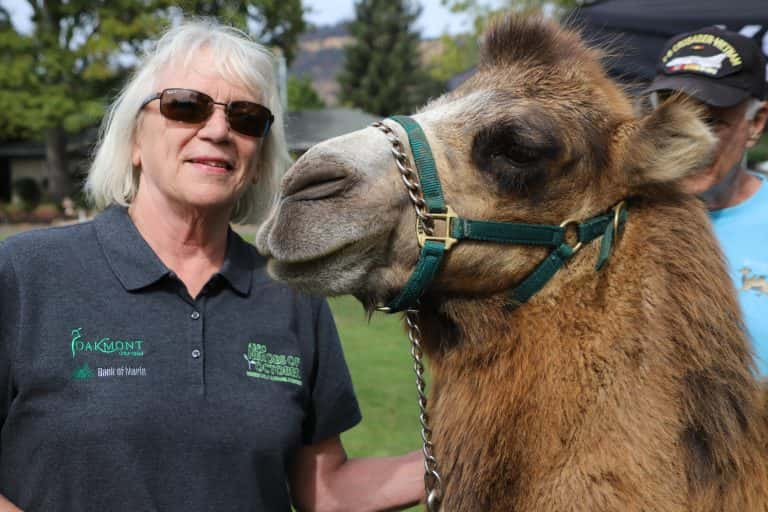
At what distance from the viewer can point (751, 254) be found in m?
3.29

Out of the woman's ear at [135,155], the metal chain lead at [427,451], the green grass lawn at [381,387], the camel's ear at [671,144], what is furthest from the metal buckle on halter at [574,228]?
the green grass lawn at [381,387]

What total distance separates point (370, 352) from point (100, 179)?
7443 millimetres

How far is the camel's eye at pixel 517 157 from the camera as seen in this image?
2.57 metres

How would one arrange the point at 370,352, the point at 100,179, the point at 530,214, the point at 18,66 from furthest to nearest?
1. the point at 18,66
2. the point at 370,352
3. the point at 100,179
4. the point at 530,214

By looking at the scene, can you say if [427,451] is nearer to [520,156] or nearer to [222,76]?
[520,156]

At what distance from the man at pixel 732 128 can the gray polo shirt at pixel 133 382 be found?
1799mm

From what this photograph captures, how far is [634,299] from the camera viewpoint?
2533 mm

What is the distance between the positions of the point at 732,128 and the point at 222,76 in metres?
2.12

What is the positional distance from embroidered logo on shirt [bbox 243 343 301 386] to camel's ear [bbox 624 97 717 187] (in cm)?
129

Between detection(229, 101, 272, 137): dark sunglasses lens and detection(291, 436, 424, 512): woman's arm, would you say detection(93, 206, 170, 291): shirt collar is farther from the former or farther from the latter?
detection(291, 436, 424, 512): woman's arm

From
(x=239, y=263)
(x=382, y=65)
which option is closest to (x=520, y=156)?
(x=239, y=263)

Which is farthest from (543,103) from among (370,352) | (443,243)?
(370,352)

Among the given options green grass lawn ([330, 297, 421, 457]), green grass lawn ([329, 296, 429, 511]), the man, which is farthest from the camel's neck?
green grass lawn ([330, 297, 421, 457])

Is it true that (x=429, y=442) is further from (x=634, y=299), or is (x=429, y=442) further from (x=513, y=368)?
(x=634, y=299)
